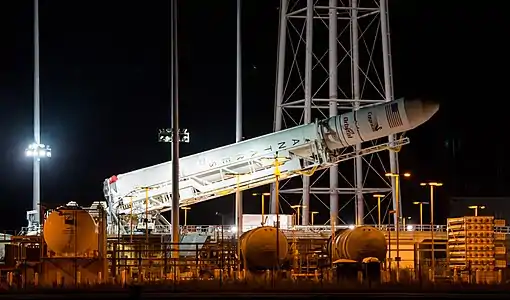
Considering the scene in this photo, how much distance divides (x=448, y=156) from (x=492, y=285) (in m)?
67.0

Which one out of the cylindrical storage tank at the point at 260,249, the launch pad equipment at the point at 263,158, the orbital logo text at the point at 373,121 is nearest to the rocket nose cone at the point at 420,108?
the launch pad equipment at the point at 263,158

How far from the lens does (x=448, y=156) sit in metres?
100

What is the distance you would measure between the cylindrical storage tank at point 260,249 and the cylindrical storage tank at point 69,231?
24.4 feet

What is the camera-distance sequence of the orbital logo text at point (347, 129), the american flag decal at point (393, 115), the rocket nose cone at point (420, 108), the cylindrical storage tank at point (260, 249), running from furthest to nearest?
1. the orbital logo text at point (347, 129)
2. the american flag decal at point (393, 115)
3. the rocket nose cone at point (420, 108)
4. the cylindrical storage tank at point (260, 249)

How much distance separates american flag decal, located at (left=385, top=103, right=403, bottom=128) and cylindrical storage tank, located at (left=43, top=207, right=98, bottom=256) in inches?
604

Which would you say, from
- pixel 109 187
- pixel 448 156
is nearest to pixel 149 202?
pixel 109 187

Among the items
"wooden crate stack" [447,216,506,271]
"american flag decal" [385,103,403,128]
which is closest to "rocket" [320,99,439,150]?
"american flag decal" [385,103,403,128]

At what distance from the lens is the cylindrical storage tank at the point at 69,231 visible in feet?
134

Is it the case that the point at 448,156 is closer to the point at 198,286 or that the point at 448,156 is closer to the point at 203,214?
the point at 203,214

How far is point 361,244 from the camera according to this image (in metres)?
45.5

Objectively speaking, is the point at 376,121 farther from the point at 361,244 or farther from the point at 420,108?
the point at 361,244

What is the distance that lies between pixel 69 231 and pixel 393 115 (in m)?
16.6

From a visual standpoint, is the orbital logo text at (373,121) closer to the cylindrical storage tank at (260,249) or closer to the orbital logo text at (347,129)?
the orbital logo text at (347,129)

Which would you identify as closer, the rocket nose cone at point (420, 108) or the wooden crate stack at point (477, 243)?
the rocket nose cone at point (420, 108)
